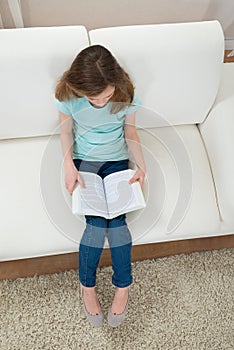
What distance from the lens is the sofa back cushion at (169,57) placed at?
1449mm

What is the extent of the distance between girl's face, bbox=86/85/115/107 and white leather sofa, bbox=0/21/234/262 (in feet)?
0.59

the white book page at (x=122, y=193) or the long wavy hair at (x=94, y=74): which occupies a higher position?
the long wavy hair at (x=94, y=74)

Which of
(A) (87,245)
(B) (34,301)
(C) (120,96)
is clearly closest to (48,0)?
(C) (120,96)

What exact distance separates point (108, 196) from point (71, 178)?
0.13 meters

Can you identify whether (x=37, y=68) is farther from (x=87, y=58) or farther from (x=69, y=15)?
(x=69, y=15)

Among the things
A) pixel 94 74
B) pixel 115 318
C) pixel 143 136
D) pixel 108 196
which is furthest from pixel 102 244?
pixel 94 74

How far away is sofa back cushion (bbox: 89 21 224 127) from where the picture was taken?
145 cm

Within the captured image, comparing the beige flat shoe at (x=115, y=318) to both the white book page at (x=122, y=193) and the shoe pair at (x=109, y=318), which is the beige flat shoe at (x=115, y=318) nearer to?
the shoe pair at (x=109, y=318)

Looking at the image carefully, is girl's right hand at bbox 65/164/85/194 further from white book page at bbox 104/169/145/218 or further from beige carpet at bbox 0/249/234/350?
beige carpet at bbox 0/249/234/350

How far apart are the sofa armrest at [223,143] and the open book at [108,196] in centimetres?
30

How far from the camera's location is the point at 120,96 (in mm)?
1376

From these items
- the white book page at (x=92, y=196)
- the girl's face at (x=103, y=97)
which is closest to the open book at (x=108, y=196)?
the white book page at (x=92, y=196)

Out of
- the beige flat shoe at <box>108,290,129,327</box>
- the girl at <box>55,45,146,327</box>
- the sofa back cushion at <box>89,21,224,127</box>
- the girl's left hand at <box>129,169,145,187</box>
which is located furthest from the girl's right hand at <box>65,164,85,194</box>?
the beige flat shoe at <box>108,290,129,327</box>

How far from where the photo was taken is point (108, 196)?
146 cm
